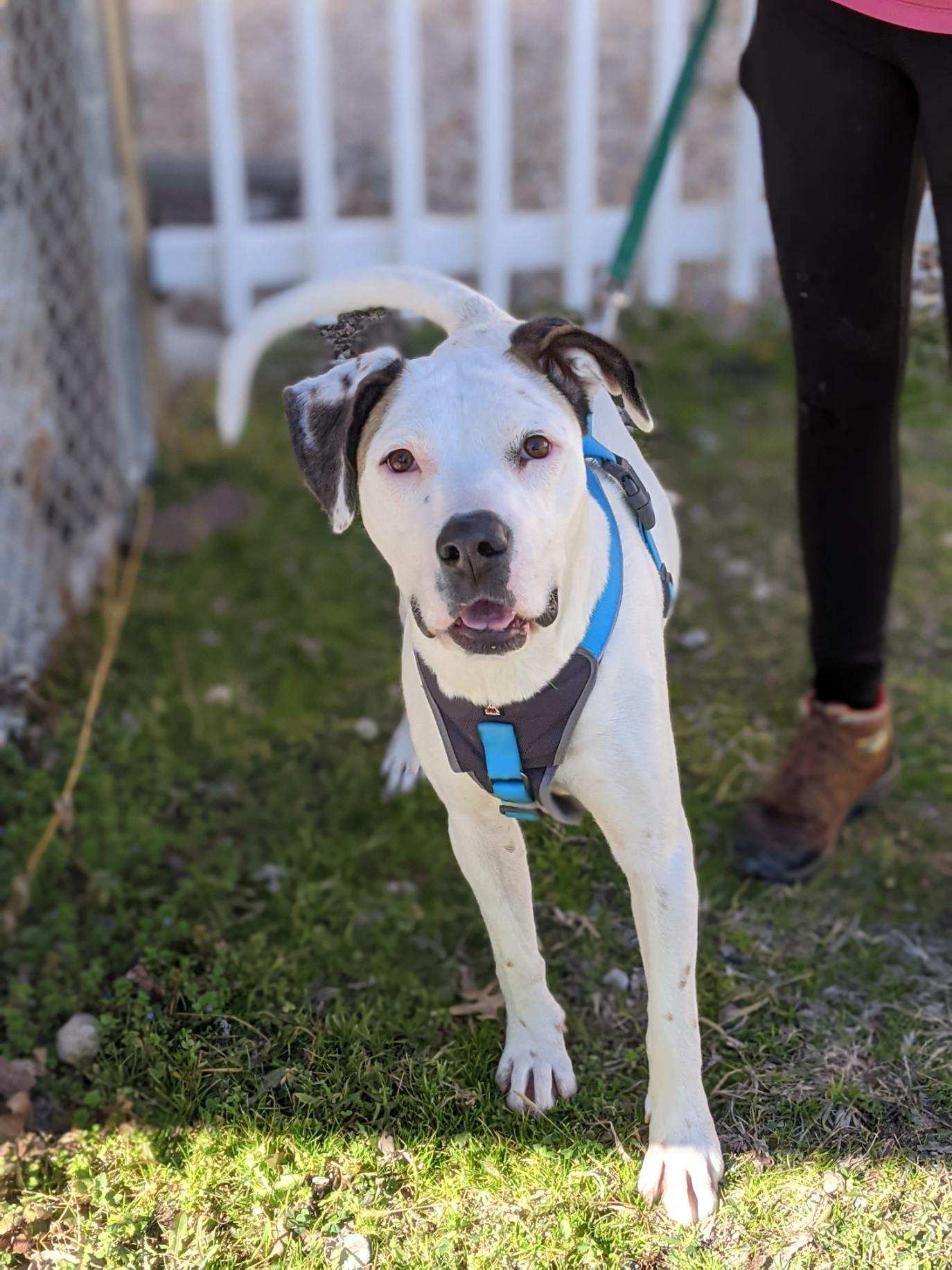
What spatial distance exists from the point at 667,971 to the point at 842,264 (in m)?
1.40

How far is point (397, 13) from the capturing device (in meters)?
4.53

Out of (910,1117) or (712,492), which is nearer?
(910,1117)

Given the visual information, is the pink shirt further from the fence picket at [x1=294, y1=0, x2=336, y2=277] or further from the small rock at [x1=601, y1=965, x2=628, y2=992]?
the fence picket at [x1=294, y1=0, x2=336, y2=277]

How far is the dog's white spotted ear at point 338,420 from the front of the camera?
1.93 metres

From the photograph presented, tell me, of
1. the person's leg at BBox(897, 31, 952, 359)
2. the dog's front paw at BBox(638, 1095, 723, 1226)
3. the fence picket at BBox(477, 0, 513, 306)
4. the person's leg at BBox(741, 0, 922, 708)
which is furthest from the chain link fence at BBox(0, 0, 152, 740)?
the person's leg at BBox(897, 31, 952, 359)

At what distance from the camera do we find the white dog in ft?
5.89

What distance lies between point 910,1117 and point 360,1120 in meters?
1.02

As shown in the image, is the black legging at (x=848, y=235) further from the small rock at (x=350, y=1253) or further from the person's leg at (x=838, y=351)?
the small rock at (x=350, y=1253)

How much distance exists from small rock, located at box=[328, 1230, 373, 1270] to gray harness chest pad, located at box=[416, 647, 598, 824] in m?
0.84

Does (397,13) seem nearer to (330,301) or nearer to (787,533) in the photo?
(787,533)

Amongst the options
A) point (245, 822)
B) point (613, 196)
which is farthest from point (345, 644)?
point (613, 196)

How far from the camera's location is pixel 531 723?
6.45 ft

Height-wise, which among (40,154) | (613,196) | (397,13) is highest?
(397,13)

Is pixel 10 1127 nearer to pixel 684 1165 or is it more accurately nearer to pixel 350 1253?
pixel 350 1253
